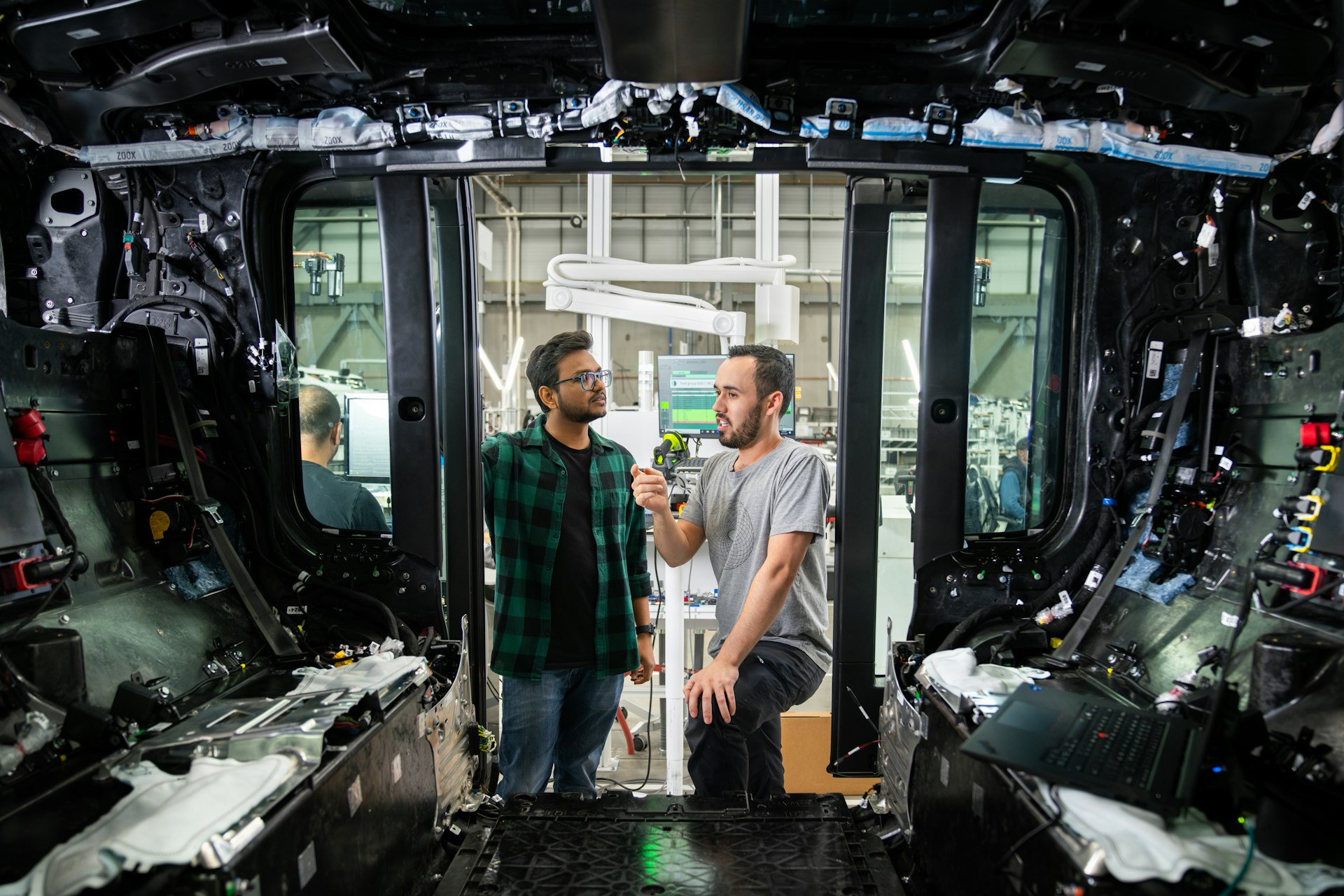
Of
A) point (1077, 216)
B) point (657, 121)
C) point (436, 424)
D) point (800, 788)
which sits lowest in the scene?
point (800, 788)

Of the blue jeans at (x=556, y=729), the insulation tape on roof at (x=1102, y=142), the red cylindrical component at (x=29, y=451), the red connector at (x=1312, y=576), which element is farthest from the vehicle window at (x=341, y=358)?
the red connector at (x=1312, y=576)

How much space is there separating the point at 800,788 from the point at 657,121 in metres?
4.15

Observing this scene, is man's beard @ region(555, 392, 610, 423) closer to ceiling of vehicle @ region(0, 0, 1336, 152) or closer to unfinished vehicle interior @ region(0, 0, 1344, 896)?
unfinished vehicle interior @ region(0, 0, 1344, 896)

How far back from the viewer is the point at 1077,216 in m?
3.23

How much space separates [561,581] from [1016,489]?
2087mm

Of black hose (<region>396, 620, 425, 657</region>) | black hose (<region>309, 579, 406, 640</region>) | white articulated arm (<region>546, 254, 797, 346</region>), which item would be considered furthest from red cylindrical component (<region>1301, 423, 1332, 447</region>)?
white articulated arm (<region>546, 254, 797, 346</region>)

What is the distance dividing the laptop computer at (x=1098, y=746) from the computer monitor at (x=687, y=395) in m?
3.53

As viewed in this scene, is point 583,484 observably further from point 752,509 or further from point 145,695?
point 145,695

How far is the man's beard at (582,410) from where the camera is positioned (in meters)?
3.35

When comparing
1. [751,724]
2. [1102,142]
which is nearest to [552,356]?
[751,724]

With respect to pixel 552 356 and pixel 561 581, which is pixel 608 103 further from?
pixel 561 581

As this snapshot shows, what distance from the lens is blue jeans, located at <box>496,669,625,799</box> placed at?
126 inches

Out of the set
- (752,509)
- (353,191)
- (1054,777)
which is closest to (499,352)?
(353,191)

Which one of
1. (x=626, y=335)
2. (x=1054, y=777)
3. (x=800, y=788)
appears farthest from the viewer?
(x=626, y=335)
